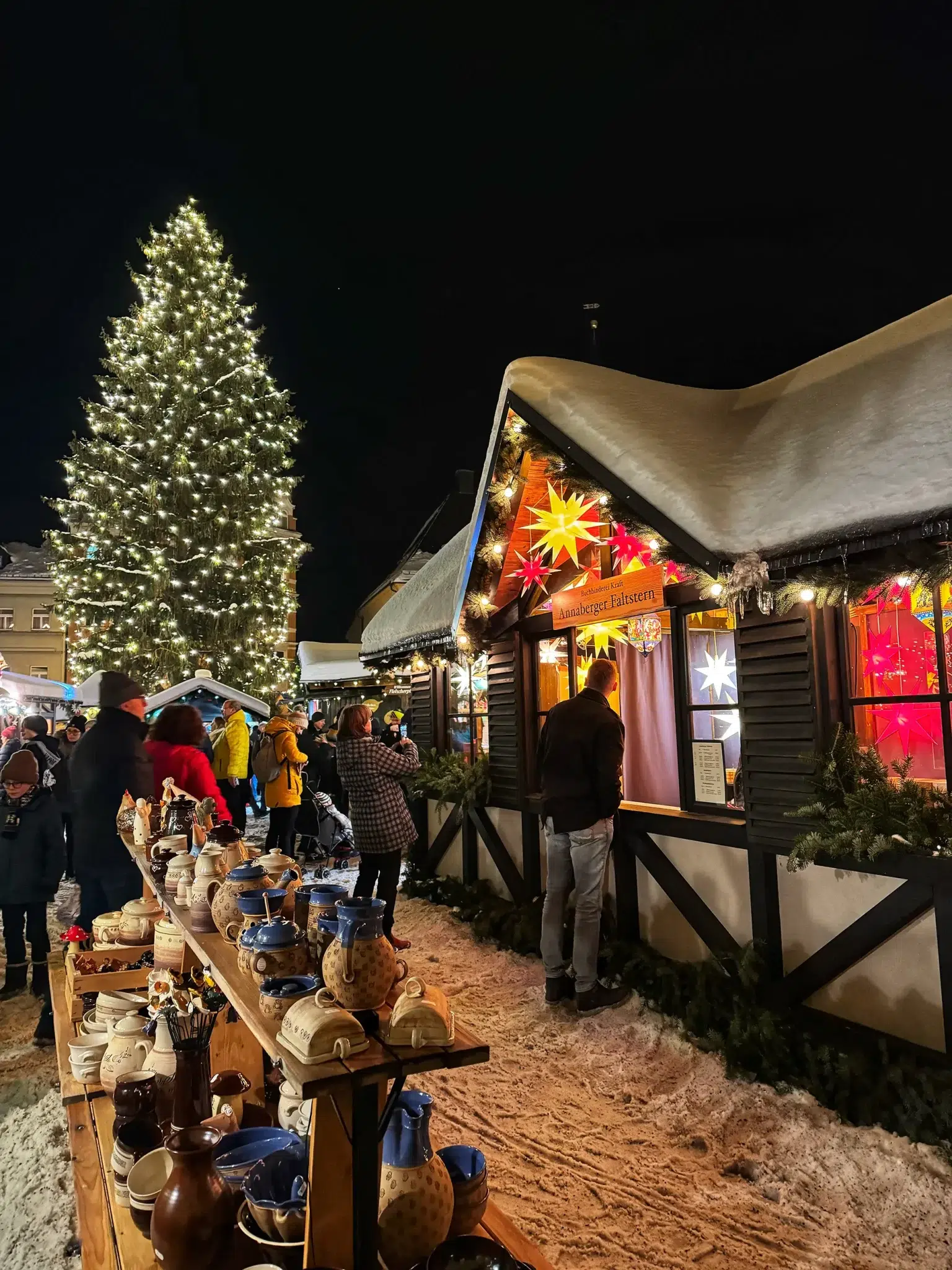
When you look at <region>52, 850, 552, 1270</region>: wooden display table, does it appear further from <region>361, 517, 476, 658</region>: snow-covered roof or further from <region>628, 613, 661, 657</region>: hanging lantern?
<region>361, 517, 476, 658</region>: snow-covered roof

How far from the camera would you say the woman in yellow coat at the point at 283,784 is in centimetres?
927

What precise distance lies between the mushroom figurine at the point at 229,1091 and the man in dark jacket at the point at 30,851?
3.57 meters

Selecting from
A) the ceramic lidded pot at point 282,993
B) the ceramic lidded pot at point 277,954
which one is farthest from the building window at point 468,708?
the ceramic lidded pot at point 282,993

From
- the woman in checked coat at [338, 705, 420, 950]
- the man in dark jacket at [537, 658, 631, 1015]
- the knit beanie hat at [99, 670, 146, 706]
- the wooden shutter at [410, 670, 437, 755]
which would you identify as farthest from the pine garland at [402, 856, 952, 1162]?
the wooden shutter at [410, 670, 437, 755]

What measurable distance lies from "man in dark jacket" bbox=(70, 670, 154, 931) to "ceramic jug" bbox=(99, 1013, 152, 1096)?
88.6 inches

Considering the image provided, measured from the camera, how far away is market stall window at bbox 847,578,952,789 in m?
4.14

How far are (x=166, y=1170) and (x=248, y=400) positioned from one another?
18.8 metres

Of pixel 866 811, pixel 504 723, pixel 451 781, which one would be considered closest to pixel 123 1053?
pixel 866 811

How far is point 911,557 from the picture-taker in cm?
347

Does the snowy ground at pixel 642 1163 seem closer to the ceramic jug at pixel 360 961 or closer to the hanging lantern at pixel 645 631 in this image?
the ceramic jug at pixel 360 961

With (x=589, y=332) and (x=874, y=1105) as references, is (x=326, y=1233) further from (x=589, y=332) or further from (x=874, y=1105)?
(x=589, y=332)

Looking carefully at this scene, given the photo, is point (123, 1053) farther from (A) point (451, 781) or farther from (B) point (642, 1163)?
(A) point (451, 781)

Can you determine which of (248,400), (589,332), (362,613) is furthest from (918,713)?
(362,613)

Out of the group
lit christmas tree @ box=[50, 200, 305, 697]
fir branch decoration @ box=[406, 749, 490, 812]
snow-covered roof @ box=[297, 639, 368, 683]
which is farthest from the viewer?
snow-covered roof @ box=[297, 639, 368, 683]
